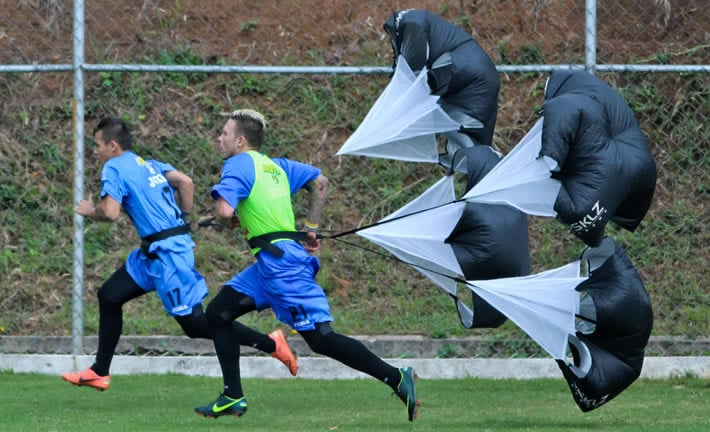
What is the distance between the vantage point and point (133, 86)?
11.7 m

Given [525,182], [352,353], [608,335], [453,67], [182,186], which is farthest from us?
[182,186]

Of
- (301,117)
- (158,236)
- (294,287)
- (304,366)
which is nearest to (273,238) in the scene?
(294,287)

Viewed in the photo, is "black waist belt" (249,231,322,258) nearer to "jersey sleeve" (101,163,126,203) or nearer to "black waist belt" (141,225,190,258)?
"black waist belt" (141,225,190,258)

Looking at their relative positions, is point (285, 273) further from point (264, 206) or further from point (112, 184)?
point (112, 184)

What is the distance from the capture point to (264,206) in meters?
7.70

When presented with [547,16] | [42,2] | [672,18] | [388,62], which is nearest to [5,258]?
[42,2]

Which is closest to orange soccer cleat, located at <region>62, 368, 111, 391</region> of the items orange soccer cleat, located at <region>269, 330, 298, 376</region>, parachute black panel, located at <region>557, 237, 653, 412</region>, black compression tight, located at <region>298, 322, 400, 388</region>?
orange soccer cleat, located at <region>269, 330, 298, 376</region>

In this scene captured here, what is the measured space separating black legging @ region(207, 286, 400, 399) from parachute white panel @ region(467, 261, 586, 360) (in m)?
0.77

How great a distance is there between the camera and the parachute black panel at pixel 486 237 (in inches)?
301

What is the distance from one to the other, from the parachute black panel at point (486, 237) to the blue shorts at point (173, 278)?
173 centimetres

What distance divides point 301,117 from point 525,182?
4.57 meters

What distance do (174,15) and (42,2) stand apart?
1295 millimetres

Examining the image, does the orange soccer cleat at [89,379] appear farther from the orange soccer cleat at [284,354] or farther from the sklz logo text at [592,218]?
Result: the sklz logo text at [592,218]

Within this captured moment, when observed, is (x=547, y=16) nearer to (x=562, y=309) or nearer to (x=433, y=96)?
(x=433, y=96)
